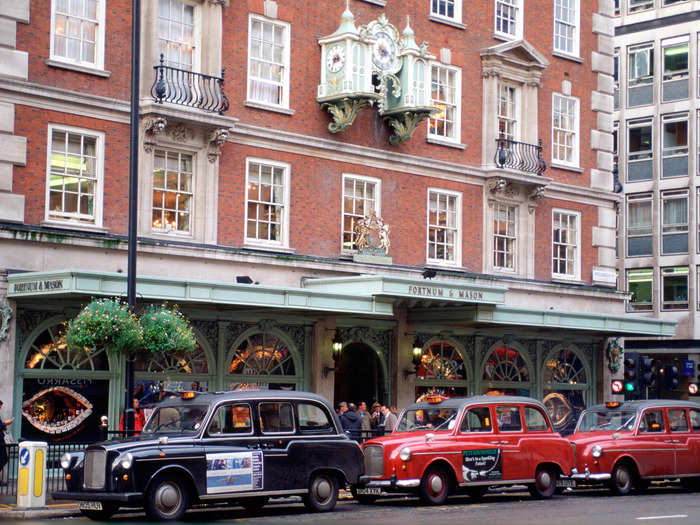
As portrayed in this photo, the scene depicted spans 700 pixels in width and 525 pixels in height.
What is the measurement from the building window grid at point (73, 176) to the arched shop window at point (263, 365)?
468 cm

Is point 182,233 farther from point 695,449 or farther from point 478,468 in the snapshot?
point 695,449

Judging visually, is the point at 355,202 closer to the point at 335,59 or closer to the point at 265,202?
the point at 265,202

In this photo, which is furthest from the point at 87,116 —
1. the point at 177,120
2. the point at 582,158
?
the point at 582,158

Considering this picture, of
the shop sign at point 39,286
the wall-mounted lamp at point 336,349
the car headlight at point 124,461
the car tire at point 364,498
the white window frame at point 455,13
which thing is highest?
the white window frame at point 455,13

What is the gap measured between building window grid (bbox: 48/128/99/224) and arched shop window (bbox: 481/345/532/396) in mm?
12222

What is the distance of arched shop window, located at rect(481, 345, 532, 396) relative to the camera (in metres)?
→ 32.3

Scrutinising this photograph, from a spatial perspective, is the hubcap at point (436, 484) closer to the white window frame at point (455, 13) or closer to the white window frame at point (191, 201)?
the white window frame at point (191, 201)

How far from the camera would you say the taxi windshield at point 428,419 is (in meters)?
20.7

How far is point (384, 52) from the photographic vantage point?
1154 inches

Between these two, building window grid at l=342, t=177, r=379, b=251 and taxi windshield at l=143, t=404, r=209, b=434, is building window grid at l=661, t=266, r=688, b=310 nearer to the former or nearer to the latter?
building window grid at l=342, t=177, r=379, b=251

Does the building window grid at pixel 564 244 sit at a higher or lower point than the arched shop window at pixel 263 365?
higher

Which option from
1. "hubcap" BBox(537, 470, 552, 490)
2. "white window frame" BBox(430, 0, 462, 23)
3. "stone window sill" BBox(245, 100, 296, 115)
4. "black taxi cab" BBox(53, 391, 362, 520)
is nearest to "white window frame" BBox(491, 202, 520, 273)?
"white window frame" BBox(430, 0, 462, 23)

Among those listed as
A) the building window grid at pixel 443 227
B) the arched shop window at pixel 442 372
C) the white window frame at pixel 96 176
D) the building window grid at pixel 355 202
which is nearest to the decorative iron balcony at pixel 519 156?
the building window grid at pixel 443 227

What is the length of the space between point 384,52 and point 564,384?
1103 cm
